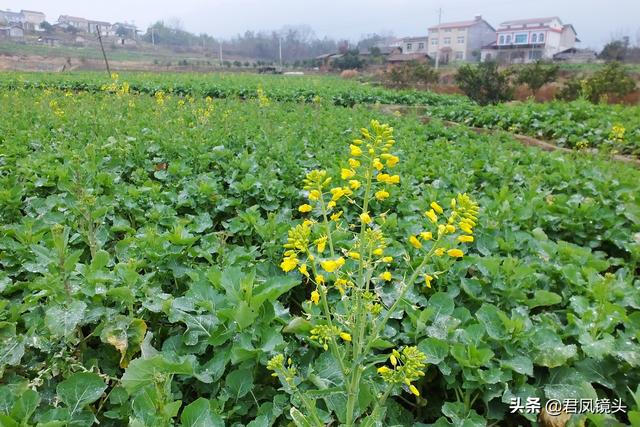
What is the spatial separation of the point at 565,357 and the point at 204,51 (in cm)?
9625

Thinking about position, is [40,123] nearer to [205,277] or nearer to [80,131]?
[80,131]

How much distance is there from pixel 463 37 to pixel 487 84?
7257 cm

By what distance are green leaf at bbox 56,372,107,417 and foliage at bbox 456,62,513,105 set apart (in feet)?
57.2

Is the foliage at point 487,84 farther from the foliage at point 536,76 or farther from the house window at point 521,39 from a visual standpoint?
the house window at point 521,39

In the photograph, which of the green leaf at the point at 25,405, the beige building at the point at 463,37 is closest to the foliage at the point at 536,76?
the green leaf at the point at 25,405

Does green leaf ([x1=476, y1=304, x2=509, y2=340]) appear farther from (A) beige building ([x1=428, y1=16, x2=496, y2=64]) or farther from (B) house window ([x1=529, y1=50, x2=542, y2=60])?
(A) beige building ([x1=428, y1=16, x2=496, y2=64])

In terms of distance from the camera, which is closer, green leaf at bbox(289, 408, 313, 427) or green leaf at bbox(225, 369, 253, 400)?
green leaf at bbox(289, 408, 313, 427)

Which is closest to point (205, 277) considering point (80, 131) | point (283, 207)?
point (283, 207)

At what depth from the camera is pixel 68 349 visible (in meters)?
1.70

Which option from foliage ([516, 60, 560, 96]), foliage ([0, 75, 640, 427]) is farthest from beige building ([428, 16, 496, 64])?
foliage ([0, 75, 640, 427])

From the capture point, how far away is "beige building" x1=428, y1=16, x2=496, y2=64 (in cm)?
8062

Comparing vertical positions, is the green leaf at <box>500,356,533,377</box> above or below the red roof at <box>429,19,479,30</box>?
below

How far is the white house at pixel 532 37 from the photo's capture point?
2699 inches

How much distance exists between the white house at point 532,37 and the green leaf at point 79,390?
73.5 metres
